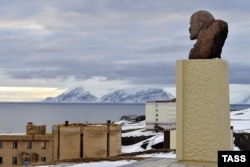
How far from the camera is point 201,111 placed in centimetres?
1501

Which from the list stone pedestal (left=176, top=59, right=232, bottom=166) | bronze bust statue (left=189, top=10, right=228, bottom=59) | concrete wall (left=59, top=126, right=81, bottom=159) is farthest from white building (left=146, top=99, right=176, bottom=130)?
stone pedestal (left=176, top=59, right=232, bottom=166)

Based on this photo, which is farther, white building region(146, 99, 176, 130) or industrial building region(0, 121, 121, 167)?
white building region(146, 99, 176, 130)

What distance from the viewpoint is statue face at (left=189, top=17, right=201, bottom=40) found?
15857 millimetres

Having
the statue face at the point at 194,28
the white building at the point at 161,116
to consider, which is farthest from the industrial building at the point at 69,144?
the statue face at the point at 194,28

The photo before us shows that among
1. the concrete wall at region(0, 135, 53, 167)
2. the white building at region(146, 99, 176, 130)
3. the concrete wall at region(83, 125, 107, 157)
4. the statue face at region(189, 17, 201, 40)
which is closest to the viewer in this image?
the statue face at region(189, 17, 201, 40)

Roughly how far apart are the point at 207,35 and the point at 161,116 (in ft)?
294

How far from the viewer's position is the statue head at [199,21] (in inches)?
619

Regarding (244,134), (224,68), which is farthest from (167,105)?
(224,68)

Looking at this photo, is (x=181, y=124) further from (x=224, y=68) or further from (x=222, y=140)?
(x=224, y=68)

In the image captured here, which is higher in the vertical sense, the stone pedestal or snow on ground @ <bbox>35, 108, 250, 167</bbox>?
the stone pedestal

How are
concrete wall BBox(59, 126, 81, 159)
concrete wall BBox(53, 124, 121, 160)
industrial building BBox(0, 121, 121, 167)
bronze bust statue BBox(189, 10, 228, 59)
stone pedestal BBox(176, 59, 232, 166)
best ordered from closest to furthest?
stone pedestal BBox(176, 59, 232, 166), bronze bust statue BBox(189, 10, 228, 59), concrete wall BBox(53, 124, 121, 160), industrial building BBox(0, 121, 121, 167), concrete wall BBox(59, 126, 81, 159)

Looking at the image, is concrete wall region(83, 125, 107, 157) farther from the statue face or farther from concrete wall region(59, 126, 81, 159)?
the statue face

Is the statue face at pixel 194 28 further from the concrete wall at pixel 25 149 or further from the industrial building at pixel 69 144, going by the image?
the concrete wall at pixel 25 149

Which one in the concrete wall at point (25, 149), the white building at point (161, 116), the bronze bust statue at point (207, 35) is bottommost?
the concrete wall at point (25, 149)
